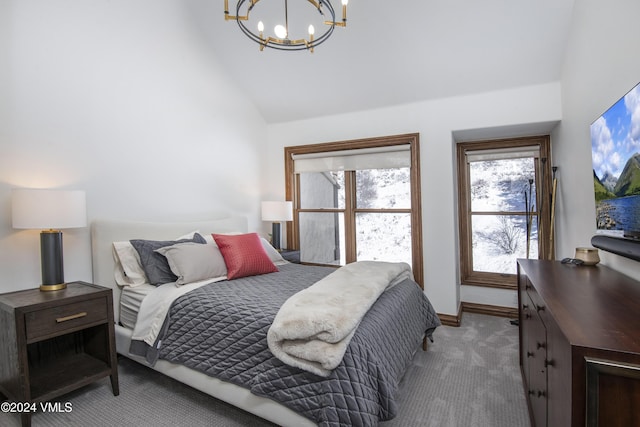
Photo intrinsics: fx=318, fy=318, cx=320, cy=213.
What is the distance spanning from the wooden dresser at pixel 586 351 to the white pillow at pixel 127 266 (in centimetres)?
266

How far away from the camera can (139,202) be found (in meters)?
2.91

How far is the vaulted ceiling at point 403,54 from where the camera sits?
2604mm

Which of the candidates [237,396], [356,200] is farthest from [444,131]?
[237,396]

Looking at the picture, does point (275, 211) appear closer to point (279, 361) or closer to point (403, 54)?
point (403, 54)

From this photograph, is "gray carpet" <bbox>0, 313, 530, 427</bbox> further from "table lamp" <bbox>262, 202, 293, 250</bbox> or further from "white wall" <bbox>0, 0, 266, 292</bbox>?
"table lamp" <bbox>262, 202, 293, 250</bbox>

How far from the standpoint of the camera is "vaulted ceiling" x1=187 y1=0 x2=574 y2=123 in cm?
260

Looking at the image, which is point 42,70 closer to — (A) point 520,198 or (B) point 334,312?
(B) point 334,312

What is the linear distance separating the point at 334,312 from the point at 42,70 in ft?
8.82

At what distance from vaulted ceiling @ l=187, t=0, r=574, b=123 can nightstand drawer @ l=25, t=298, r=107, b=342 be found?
281 cm

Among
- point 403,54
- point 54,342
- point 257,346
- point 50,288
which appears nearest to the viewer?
point 257,346

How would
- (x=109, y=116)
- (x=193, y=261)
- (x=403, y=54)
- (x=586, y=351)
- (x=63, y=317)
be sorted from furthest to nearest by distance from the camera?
(x=403, y=54), (x=109, y=116), (x=193, y=261), (x=63, y=317), (x=586, y=351)

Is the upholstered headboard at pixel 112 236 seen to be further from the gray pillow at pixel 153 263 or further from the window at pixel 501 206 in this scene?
the window at pixel 501 206

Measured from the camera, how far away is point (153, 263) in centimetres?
252

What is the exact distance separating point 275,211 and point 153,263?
1645mm
